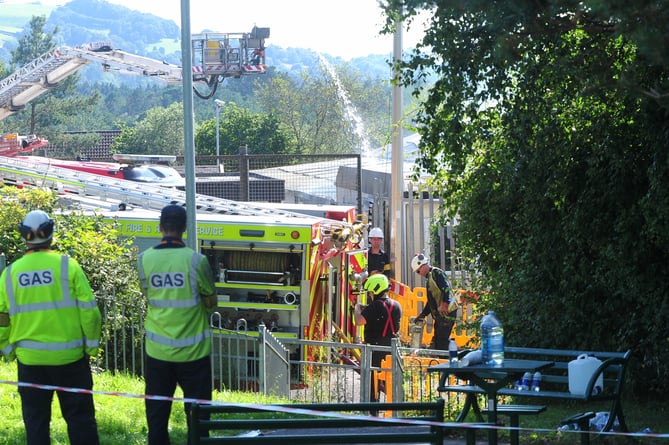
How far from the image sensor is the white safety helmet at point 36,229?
21.3 ft

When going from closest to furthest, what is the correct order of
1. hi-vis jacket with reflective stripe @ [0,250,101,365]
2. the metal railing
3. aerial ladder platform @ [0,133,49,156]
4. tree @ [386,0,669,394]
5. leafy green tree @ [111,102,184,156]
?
hi-vis jacket with reflective stripe @ [0,250,101,365], tree @ [386,0,669,394], the metal railing, aerial ladder platform @ [0,133,49,156], leafy green tree @ [111,102,184,156]

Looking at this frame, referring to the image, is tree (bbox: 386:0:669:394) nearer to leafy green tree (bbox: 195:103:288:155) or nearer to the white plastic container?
the white plastic container

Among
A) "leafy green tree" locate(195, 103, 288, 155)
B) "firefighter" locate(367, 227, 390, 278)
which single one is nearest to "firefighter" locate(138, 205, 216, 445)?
"firefighter" locate(367, 227, 390, 278)

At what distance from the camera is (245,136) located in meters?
61.4

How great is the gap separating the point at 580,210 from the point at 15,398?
5.32m

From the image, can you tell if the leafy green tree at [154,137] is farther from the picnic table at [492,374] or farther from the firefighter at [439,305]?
the picnic table at [492,374]

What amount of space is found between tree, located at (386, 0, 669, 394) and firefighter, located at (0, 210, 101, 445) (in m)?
2.91

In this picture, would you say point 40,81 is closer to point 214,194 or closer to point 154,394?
point 214,194

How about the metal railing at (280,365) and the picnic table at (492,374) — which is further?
the metal railing at (280,365)

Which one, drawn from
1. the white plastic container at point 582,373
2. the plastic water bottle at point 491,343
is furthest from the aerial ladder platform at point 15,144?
the white plastic container at point 582,373

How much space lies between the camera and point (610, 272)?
9281 millimetres

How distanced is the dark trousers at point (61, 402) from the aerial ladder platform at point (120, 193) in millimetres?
8398

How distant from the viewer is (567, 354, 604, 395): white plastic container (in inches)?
284

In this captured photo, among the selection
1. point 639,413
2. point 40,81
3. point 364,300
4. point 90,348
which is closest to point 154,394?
point 90,348
